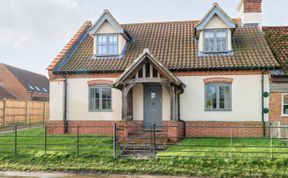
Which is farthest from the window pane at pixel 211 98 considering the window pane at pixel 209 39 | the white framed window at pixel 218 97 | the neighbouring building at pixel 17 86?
the neighbouring building at pixel 17 86

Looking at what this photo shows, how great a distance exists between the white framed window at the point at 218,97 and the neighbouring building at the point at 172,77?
5 centimetres

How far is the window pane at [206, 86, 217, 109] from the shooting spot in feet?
50.8

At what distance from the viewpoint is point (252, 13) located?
18406 mm

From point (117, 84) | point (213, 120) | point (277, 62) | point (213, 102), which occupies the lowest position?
point (213, 120)

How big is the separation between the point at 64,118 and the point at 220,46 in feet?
33.6

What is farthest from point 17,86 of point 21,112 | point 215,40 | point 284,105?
point 284,105

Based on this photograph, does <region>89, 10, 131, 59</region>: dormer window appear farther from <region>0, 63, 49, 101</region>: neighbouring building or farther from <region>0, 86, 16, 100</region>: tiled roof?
<region>0, 63, 49, 101</region>: neighbouring building

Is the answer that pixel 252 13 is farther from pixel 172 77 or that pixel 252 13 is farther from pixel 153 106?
pixel 153 106

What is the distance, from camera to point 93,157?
34.6 ft

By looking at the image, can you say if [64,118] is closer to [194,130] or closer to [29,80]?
[194,130]

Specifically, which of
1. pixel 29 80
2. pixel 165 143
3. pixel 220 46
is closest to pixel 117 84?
pixel 165 143

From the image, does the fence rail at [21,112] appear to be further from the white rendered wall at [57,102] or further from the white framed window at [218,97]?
the white framed window at [218,97]

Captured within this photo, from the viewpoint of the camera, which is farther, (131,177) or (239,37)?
(239,37)

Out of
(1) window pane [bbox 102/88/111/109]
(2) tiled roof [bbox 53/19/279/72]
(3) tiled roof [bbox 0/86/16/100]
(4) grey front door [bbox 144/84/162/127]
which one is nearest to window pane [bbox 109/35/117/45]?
(2) tiled roof [bbox 53/19/279/72]
